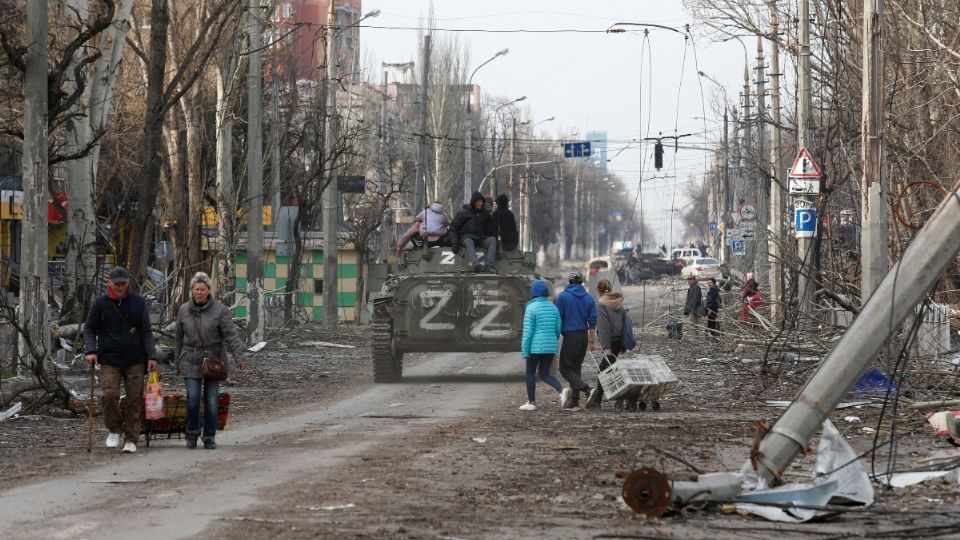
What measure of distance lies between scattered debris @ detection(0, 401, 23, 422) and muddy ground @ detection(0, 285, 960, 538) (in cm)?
21

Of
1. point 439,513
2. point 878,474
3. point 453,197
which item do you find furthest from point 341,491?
point 453,197

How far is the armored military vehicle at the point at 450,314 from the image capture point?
2306 centimetres

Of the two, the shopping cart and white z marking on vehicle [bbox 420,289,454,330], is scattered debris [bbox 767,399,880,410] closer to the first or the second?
the shopping cart

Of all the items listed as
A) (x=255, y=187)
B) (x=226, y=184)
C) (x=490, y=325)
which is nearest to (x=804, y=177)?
(x=490, y=325)

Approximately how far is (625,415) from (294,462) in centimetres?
558

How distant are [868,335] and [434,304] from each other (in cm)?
1411

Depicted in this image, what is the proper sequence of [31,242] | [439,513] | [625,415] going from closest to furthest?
[439,513] → [625,415] → [31,242]

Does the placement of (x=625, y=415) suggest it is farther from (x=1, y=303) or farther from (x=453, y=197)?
(x=453, y=197)

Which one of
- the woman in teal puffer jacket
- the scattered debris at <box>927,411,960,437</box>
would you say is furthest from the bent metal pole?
the woman in teal puffer jacket

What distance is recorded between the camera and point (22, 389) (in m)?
16.9

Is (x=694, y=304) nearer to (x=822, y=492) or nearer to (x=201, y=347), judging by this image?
(x=201, y=347)

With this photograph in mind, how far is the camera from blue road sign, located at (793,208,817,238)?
24.3 metres

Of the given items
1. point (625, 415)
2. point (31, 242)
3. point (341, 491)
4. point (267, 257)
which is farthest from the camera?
point (267, 257)

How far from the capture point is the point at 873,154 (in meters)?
18.3
